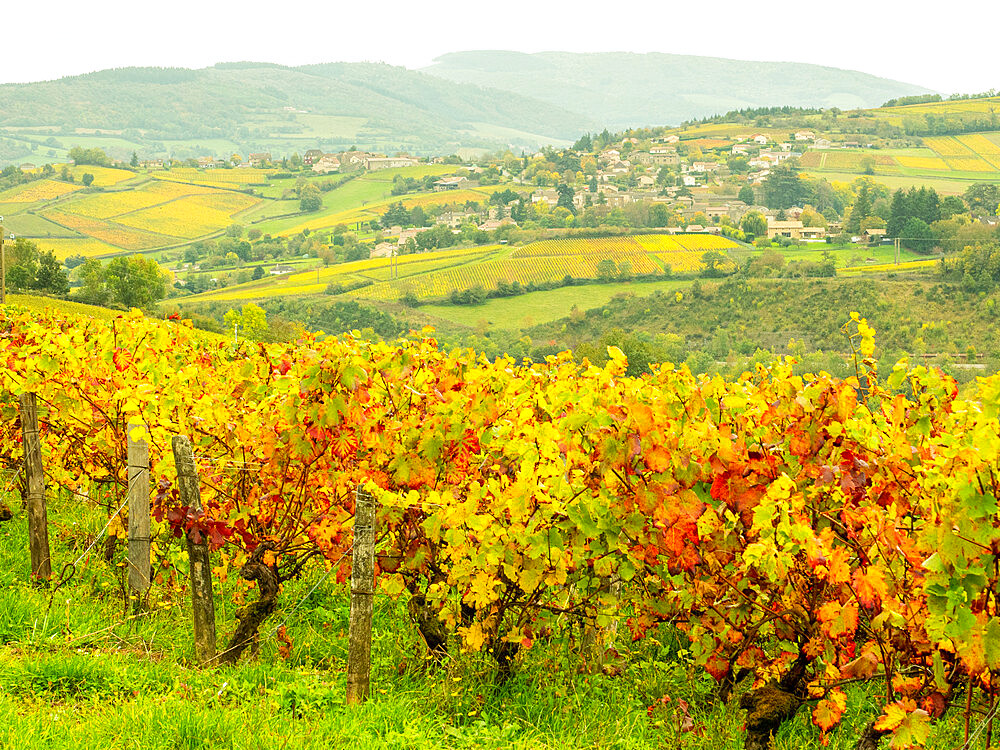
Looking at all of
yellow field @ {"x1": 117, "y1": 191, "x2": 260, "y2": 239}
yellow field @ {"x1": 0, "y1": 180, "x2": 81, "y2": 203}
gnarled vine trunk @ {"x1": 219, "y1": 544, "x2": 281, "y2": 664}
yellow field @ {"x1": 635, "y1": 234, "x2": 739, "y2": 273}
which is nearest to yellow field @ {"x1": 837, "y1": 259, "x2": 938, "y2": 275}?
yellow field @ {"x1": 635, "y1": 234, "x2": 739, "y2": 273}

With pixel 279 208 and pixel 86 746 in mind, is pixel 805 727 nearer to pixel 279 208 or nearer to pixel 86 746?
pixel 86 746

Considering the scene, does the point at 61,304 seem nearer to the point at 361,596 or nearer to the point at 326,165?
the point at 361,596

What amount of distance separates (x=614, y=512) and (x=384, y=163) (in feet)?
589

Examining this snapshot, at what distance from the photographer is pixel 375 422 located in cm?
446

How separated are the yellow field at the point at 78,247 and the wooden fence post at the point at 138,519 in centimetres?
10602

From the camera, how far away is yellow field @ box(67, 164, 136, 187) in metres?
138

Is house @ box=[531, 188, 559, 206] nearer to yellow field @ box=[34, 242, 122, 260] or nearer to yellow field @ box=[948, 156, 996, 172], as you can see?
yellow field @ box=[948, 156, 996, 172]

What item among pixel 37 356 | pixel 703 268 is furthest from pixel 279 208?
pixel 37 356

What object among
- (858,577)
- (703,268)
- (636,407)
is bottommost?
(703,268)

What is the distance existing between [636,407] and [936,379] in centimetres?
209

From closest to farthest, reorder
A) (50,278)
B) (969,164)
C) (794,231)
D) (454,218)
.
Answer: (50,278) < (794,231) < (969,164) < (454,218)

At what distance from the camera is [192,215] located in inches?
5177

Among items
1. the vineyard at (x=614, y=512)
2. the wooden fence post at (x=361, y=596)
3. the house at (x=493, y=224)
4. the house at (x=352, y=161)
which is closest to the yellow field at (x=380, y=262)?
the house at (x=493, y=224)

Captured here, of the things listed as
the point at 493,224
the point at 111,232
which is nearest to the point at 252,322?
the point at 493,224
